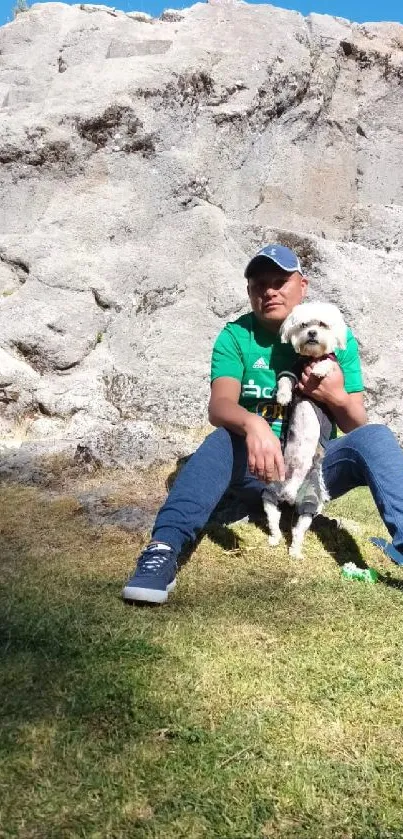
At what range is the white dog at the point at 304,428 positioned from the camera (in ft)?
12.3

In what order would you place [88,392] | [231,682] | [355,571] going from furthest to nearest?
[88,392], [355,571], [231,682]

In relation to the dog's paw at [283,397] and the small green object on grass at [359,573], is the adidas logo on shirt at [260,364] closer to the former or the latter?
the dog's paw at [283,397]

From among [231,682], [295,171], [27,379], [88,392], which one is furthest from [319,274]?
[231,682]

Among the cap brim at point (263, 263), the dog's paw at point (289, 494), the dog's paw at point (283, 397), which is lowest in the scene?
the dog's paw at point (289, 494)

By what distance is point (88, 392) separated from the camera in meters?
6.29

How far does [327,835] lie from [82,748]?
2.29 ft

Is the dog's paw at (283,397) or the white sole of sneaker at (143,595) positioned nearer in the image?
the white sole of sneaker at (143,595)

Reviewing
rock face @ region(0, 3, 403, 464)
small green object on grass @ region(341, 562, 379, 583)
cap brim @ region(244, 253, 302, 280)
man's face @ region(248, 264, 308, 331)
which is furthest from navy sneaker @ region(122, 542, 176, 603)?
rock face @ region(0, 3, 403, 464)

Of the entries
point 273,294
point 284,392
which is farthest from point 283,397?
point 273,294

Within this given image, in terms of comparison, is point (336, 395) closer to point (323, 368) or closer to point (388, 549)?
point (323, 368)

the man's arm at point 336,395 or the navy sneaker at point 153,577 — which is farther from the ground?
the man's arm at point 336,395

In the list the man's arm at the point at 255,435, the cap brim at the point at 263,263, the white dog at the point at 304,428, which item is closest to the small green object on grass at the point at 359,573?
the white dog at the point at 304,428

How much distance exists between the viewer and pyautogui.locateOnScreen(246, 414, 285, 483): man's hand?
3.34m

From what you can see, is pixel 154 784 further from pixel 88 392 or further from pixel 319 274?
pixel 319 274
